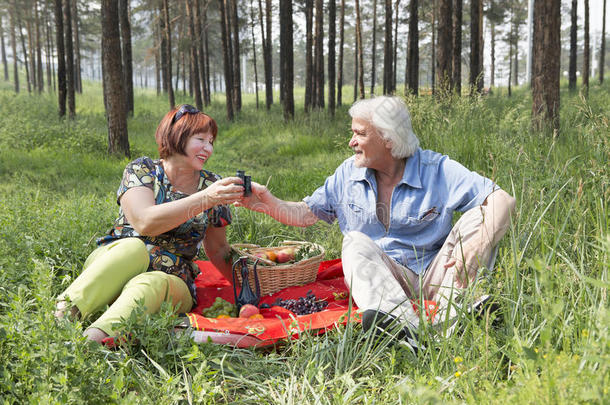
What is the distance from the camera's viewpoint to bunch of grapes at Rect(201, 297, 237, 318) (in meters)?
3.12

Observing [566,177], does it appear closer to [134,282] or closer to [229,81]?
[134,282]

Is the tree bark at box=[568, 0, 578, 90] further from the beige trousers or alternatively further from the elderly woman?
the elderly woman

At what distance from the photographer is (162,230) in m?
2.96

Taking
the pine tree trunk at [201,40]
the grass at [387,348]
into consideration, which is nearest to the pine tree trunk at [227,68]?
the pine tree trunk at [201,40]

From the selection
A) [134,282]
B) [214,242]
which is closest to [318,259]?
[214,242]

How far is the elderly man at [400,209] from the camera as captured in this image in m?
2.73

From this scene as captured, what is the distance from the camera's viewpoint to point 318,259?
3.62m

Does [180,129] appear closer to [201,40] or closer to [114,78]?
[114,78]

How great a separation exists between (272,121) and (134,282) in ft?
38.3

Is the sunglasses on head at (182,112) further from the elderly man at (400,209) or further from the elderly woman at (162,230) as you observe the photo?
the elderly man at (400,209)

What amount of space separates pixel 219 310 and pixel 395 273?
1.12 metres

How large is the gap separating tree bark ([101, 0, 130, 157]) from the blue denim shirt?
693 cm

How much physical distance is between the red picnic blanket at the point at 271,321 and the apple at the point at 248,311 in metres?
0.09

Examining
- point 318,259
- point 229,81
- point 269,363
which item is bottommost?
point 269,363
